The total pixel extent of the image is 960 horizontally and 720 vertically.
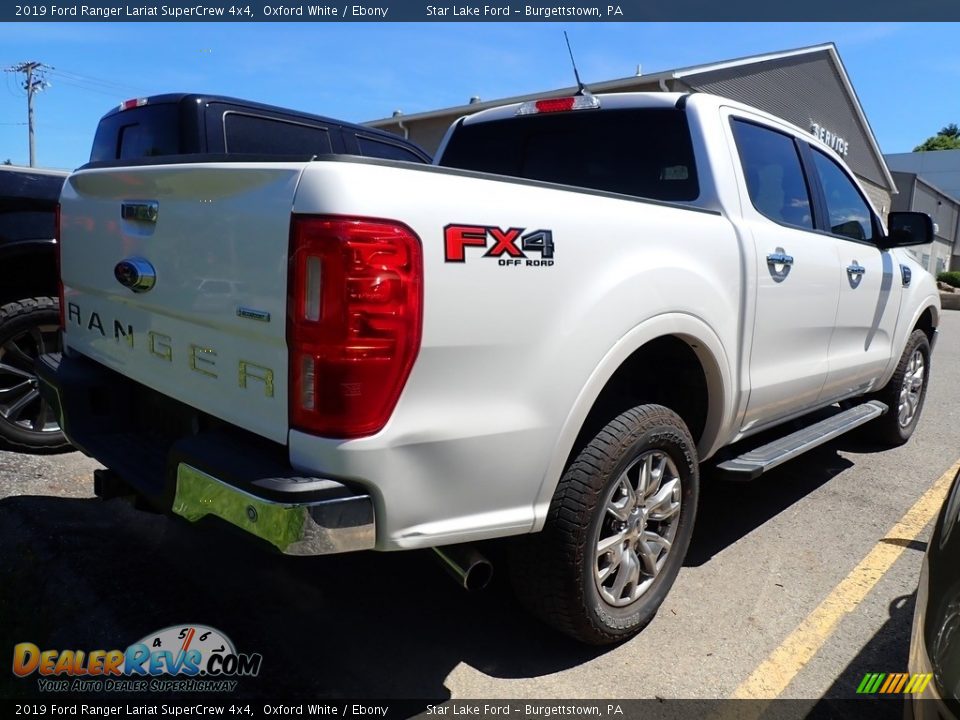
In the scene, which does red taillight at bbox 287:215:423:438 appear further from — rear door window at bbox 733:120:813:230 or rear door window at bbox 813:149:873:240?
rear door window at bbox 813:149:873:240

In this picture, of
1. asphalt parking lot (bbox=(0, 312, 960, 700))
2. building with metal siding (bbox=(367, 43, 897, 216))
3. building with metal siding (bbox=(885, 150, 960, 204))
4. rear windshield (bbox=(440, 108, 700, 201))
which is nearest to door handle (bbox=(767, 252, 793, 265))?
rear windshield (bbox=(440, 108, 700, 201))

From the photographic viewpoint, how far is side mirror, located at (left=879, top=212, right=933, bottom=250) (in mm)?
4574

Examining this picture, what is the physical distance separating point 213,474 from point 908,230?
4371mm

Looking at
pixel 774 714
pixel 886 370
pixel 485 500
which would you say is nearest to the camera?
pixel 485 500

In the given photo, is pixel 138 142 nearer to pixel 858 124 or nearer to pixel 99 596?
pixel 99 596

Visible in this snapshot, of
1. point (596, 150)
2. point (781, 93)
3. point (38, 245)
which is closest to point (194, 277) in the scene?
point (596, 150)

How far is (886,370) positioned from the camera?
4977 millimetres

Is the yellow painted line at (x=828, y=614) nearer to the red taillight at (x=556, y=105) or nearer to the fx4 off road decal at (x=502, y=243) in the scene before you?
the fx4 off road decal at (x=502, y=243)

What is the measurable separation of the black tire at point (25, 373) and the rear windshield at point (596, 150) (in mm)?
→ 2530

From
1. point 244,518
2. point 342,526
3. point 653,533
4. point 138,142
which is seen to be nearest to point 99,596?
point 244,518

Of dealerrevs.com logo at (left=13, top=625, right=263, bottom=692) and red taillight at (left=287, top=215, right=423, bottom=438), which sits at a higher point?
red taillight at (left=287, top=215, right=423, bottom=438)

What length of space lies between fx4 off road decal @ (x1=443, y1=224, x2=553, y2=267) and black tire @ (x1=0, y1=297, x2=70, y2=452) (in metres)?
3.31

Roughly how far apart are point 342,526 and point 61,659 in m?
1.40

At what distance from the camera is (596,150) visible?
360 centimetres
